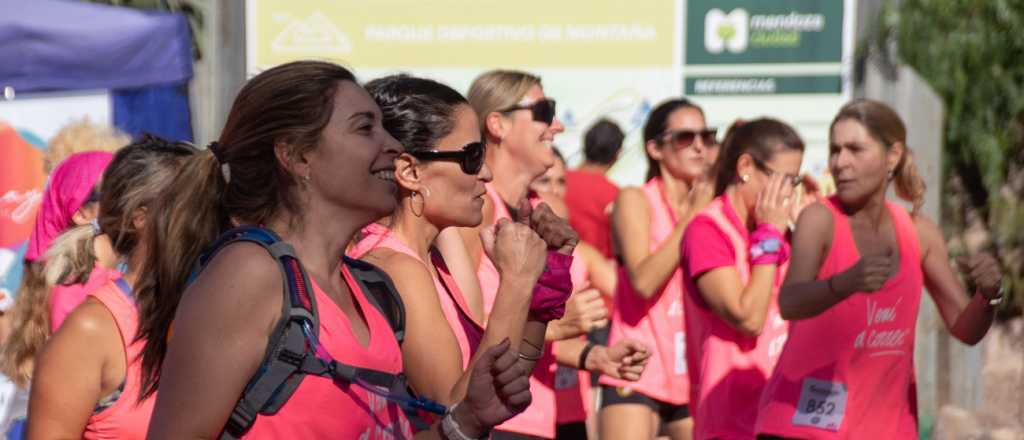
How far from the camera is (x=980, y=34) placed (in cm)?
989

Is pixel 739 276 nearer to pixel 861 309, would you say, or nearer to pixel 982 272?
pixel 861 309

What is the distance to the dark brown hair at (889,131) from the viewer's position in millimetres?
5234

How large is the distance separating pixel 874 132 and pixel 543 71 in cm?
400

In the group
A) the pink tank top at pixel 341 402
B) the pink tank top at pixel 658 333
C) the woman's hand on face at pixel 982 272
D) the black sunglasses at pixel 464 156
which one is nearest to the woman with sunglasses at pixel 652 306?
the pink tank top at pixel 658 333

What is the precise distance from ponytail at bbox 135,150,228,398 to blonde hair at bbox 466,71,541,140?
6.86 feet

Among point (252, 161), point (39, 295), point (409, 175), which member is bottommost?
point (39, 295)

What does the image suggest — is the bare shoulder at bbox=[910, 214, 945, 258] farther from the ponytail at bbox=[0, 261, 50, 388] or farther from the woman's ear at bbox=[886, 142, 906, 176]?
the ponytail at bbox=[0, 261, 50, 388]

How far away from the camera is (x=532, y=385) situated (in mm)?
5047

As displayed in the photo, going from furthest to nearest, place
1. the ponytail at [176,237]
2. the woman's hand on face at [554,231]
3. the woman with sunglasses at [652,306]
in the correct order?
the woman with sunglasses at [652,306] → the woman's hand on face at [554,231] → the ponytail at [176,237]

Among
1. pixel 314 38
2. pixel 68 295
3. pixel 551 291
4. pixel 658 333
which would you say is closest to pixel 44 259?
pixel 68 295

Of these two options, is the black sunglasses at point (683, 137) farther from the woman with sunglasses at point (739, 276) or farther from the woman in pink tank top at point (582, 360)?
the woman with sunglasses at point (739, 276)

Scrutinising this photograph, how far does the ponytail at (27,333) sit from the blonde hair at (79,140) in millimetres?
1253

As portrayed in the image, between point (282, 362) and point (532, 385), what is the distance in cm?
256

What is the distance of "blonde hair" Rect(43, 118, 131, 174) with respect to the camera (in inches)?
238
